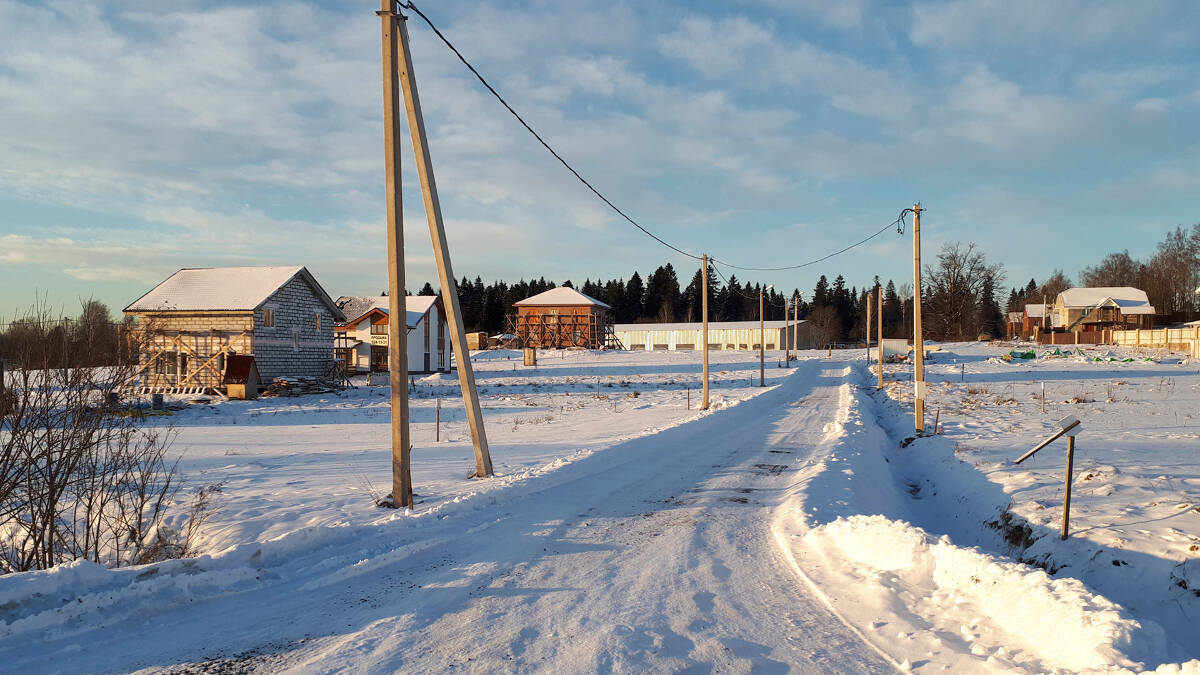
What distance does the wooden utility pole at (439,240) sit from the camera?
10.2 metres

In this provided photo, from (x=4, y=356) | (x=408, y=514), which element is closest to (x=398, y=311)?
(x=408, y=514)

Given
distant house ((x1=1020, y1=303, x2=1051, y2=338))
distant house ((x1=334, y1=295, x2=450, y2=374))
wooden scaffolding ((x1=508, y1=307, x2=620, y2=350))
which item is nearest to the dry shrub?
distant house ((x1=334, y1=295, x2=450, y2=374))

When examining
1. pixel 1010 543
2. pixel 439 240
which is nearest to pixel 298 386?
pixel 439 240

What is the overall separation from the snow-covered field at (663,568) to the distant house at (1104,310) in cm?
8205

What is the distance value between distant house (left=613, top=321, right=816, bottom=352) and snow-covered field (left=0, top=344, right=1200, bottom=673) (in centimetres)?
7325

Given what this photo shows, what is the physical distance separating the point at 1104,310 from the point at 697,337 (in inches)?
1970

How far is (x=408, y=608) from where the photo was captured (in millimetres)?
5562

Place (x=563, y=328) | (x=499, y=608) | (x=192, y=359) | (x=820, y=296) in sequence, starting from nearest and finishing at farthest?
(x=499, y=608)
(x=192, y=359)
(x=563, y=328)
(x=820, y=296)

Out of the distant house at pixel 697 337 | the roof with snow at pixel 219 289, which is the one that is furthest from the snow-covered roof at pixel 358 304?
the distant house at pixel 697 337

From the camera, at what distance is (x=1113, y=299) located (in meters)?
83.9

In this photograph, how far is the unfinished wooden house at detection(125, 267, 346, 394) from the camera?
36781mm

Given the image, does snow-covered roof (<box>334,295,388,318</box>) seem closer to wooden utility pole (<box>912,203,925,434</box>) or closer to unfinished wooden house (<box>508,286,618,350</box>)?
unfinished wooden house (<box>508,286,618,350</box>)

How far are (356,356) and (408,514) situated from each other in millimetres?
46807

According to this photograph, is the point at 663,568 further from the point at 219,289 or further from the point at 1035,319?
the point at 1035,319
